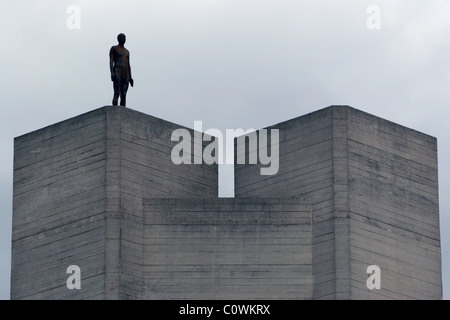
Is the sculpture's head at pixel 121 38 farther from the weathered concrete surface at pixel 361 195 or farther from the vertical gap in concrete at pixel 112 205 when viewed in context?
the weathered concrete surface at pixel 361 195

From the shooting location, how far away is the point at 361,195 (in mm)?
81062

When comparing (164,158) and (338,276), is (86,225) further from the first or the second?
(338,276)

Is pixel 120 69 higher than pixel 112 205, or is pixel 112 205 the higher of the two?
pixel 120 69

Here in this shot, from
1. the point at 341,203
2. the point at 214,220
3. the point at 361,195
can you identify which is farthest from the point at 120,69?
the point at 361,195

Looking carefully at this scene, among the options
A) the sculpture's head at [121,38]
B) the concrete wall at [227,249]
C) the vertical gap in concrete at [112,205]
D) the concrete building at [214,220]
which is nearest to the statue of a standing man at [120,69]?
the sculpture's head at [121,38]

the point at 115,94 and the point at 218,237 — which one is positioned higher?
the point at 115,94

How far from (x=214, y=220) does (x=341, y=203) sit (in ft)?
16.2

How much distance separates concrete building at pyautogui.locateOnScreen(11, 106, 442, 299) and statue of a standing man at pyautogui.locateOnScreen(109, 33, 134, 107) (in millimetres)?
1302

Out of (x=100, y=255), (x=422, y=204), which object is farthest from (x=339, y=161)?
(x=100, y=255)

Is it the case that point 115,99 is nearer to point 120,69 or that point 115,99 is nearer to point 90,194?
point 120,69

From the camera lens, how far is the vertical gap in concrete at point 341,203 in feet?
261

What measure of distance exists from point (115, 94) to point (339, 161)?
9220mm
